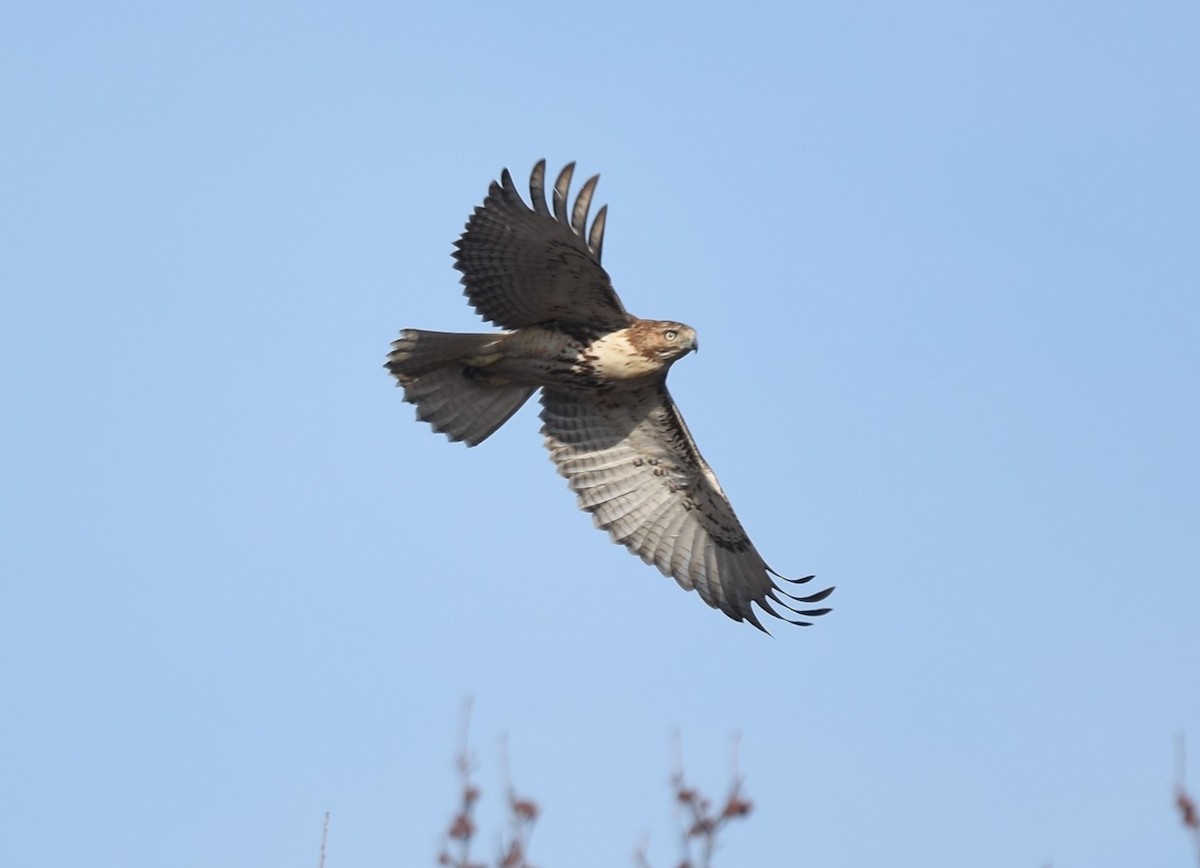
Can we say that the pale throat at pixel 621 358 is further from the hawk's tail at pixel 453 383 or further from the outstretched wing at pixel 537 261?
the hawk's tail at pixel 453 383

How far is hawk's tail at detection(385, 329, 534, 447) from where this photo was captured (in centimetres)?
1176

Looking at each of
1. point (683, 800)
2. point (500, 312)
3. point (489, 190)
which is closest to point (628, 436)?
point (500, 312)

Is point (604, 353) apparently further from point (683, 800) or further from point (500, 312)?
point (683, 800)

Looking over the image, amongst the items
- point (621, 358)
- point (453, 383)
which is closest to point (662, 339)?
point (621, 358)

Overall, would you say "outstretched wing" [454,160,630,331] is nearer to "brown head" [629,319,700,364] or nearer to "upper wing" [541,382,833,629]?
"brown head" [629,319,700,364]

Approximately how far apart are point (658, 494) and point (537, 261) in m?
2.30

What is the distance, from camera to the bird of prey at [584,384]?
1113 cm

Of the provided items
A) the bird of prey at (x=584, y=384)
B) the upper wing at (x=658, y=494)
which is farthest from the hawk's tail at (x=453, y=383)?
the upper wing at (x=658, y=494)

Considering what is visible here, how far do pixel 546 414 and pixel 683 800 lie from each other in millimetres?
Answer: 8010

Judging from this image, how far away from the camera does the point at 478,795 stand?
4.45 meters

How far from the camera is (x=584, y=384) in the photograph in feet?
39.2

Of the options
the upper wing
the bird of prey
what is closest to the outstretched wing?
the bird of prey

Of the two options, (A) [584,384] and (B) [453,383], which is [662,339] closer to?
(A) [584,384]

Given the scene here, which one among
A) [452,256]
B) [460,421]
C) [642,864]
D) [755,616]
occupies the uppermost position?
[452,256]
